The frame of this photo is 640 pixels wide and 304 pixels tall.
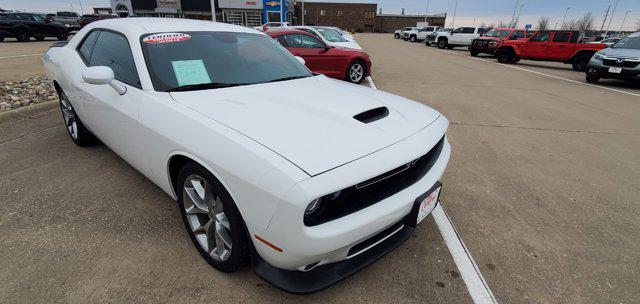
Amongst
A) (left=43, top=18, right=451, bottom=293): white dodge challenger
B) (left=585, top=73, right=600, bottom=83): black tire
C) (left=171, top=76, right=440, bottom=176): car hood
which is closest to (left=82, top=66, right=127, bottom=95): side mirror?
(left=43, top=18, right=451, bottom=293): white dodge challenger

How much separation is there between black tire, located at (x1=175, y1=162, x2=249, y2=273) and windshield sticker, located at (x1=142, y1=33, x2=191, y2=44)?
119cm

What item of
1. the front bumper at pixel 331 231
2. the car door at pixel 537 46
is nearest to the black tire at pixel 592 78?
the car door at pixel 537 46

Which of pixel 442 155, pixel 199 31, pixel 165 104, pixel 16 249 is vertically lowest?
pixel 16 249

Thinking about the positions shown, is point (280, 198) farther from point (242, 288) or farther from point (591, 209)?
point (591, 209)

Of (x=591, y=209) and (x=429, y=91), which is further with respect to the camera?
(x=429, y=91)

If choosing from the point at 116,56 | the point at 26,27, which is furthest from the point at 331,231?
the point at 26,27

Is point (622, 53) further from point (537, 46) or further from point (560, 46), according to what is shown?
point (537, 46)

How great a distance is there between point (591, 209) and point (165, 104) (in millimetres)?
3650

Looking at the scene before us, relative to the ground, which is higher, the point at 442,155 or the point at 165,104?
the point at 165,104

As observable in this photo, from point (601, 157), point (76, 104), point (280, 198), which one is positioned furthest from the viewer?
point (601, 157)

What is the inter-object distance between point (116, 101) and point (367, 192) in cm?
206

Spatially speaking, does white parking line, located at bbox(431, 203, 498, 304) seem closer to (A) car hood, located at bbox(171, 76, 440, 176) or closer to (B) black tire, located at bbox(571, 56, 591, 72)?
(A) car hood, located at bbox(171, 76, 440, 176)

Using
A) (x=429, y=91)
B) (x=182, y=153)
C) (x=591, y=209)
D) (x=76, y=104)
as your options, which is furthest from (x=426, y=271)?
(x=429, y=91)

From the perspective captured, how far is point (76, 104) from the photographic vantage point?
3451 millimetres
